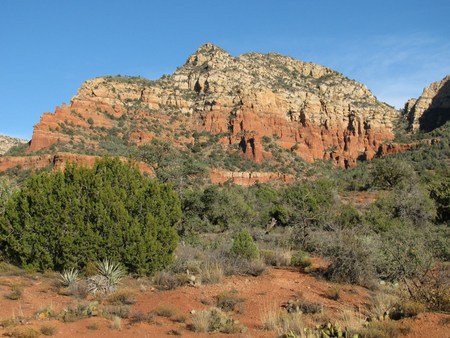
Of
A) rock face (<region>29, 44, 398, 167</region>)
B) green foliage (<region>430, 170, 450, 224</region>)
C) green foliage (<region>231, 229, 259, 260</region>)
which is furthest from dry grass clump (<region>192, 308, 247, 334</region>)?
rock face (<region>29, 44, 398, 167</region>)

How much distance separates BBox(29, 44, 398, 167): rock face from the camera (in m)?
73.6

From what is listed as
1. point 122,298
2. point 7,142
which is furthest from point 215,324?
point 7,142

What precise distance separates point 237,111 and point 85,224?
68606 millimetres

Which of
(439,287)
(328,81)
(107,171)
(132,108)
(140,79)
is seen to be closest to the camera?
(439,287)

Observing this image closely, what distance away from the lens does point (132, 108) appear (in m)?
78.9

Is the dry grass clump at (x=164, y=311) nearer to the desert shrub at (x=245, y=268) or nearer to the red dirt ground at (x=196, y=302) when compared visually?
the red dirt ground at (x=196, y=302)

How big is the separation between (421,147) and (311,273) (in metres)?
66.4

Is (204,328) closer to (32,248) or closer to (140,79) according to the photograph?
(32,248)

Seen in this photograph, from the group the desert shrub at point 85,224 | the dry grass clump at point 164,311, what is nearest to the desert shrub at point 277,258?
the desert shrub at point 85,224

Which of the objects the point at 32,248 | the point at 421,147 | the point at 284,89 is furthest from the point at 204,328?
the point at 284,89

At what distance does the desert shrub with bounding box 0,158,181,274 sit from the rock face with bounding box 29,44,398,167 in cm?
5226

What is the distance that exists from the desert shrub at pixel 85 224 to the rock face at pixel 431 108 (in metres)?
87.7

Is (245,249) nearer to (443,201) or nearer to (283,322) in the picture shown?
(283,322)

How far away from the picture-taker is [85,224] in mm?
13984
